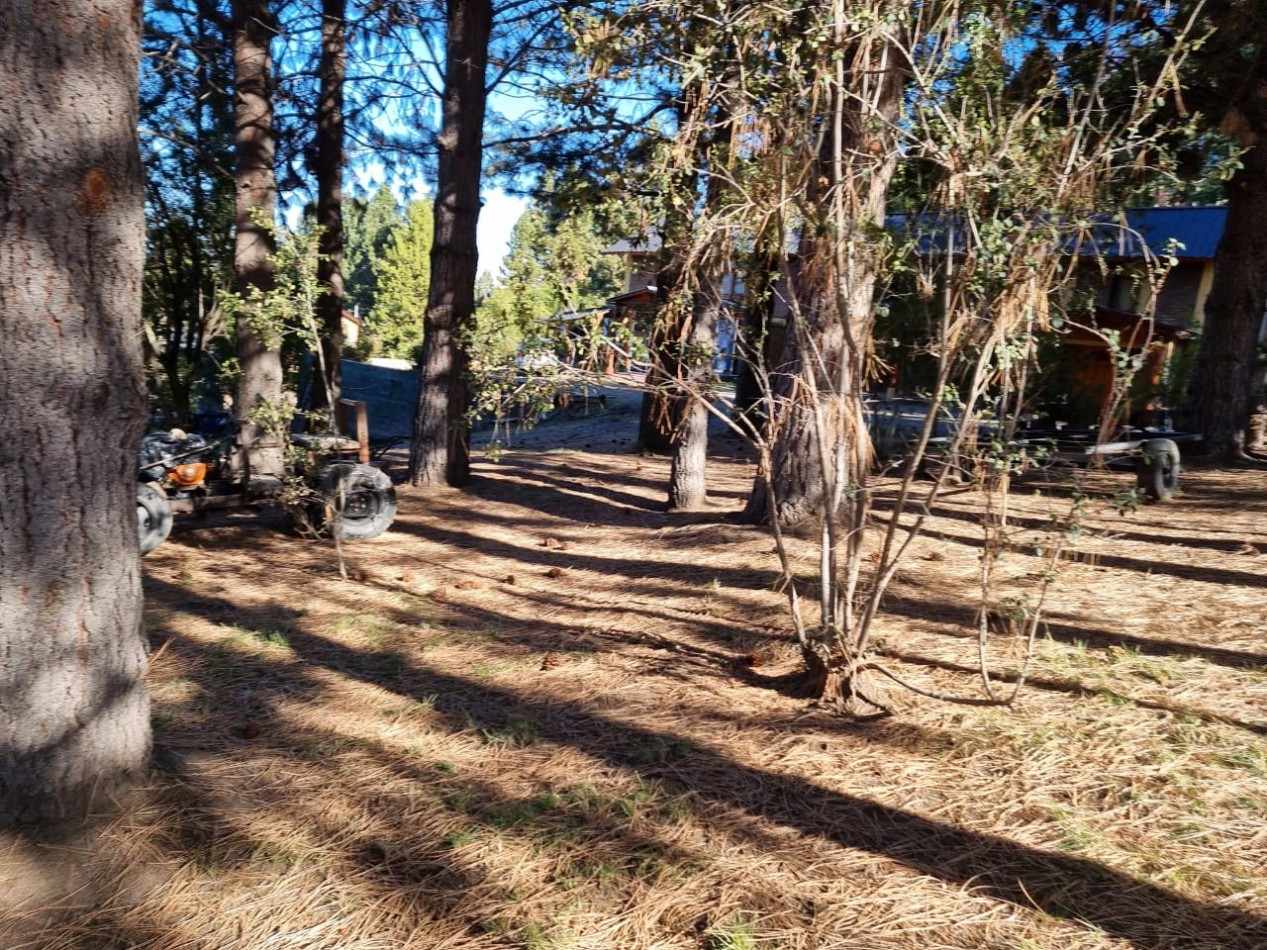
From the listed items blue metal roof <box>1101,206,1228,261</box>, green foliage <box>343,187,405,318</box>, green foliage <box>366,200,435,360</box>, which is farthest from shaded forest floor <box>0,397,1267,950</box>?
green foliage <box>343,187,405,318</box>

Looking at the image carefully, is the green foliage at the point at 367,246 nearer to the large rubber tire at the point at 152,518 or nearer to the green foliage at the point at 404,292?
the green foliage at the point at 404,292

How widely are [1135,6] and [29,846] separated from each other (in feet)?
15.9

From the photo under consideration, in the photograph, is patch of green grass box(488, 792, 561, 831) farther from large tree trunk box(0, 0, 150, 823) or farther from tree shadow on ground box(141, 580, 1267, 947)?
large tree trunk box(0, 0, 150, 823)

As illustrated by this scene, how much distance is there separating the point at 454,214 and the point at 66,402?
7.32 meters

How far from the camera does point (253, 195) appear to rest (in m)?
8.51

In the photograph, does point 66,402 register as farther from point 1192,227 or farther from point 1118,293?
point 1192,227

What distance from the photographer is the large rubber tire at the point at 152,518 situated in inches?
250

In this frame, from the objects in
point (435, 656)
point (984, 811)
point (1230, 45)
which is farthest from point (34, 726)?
point (1230, 45)

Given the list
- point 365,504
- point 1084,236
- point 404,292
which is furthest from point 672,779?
point 404,292

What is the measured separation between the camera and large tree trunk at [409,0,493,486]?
9523 millimetres

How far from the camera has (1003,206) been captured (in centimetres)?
347

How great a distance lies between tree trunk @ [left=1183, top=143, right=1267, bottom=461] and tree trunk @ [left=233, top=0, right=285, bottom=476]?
10.6 meters

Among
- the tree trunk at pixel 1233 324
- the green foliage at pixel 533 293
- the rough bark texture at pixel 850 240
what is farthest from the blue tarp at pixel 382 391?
the rough bark texture at pixel 850 240

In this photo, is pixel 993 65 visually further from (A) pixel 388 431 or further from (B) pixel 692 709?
(A) pixel 388 431
